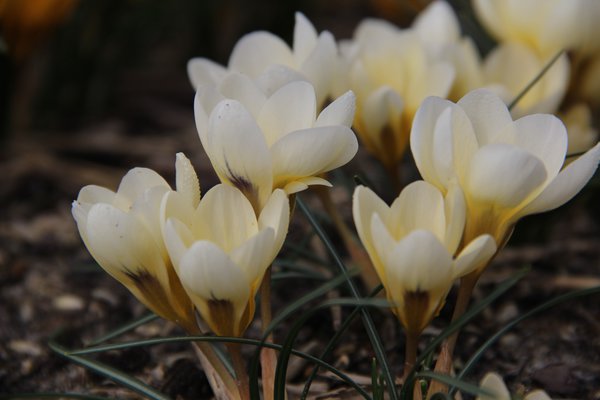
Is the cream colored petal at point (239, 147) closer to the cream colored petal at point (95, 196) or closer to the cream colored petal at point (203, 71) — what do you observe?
the cream colored petal at point (95, 196)

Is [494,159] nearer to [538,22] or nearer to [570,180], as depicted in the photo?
[570,180]

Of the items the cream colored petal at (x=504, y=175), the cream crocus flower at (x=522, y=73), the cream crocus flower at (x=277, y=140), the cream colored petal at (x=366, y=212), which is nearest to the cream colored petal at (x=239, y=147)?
the cream crocus flower at (x=277, y=140)

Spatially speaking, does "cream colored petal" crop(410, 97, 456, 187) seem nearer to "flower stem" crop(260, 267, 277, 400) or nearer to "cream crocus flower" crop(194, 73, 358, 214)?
"cream crocus flower" crop(194, 73, 358, 214)

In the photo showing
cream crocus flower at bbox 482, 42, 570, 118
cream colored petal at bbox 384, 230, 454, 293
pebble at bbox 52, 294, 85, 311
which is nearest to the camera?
cream colored petal at bbox 384, 230, 454, 293

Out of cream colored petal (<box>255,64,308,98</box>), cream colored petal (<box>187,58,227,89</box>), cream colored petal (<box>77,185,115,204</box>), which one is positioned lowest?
cream colored petal (<box>77,185,115,204</box>)

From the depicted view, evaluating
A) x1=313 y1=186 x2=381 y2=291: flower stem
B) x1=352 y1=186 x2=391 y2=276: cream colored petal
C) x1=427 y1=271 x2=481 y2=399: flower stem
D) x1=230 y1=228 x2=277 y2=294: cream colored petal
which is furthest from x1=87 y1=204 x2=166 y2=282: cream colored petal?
x1=313 y1=186 x2=381 y2=291: flower stem

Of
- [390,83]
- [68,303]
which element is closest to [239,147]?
[390,83]

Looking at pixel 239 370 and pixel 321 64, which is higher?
pixel 321 64
